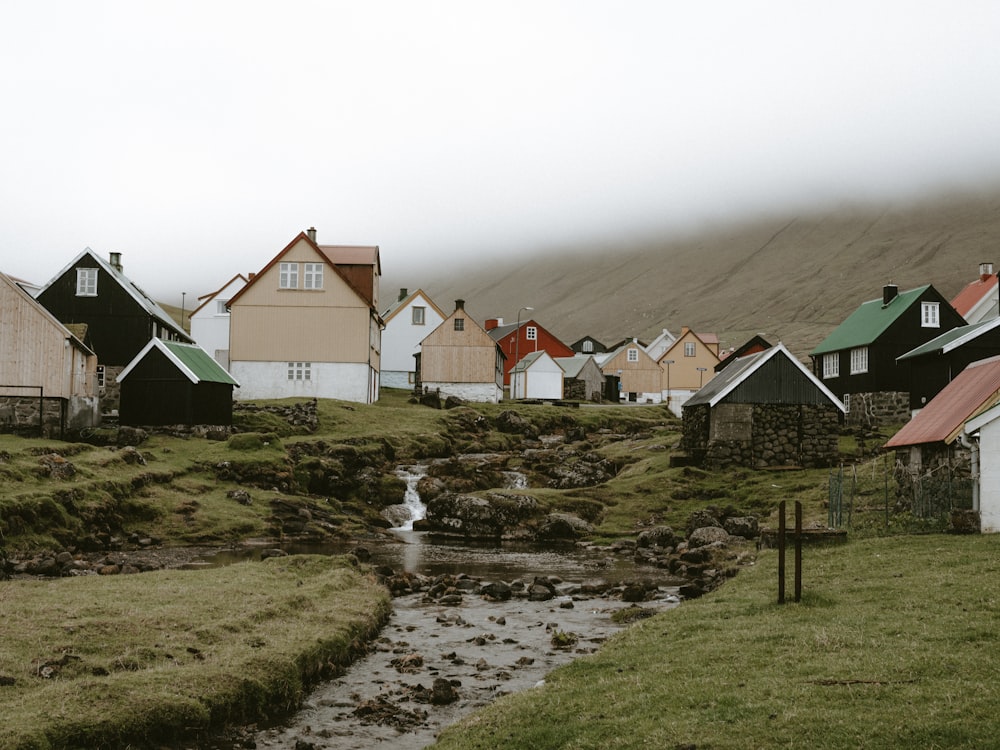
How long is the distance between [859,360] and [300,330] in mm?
39482

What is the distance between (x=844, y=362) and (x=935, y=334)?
6.45 meters

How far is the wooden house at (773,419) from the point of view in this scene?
50.9m

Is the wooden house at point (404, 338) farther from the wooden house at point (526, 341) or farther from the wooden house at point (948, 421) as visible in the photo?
the wooden house at point (948, 421)

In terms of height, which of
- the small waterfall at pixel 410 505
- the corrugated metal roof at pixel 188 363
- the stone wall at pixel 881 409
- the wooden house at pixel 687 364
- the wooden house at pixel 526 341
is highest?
the wooden house at pixel 526 341

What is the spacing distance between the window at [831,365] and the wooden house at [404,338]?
39.5 m

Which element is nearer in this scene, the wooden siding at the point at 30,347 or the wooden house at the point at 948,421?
the wooden house at the point at 948,421

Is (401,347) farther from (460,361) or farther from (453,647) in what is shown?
(453,647)

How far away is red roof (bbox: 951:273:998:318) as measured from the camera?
75812 millimetres

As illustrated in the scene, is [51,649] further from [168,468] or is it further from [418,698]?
[168,468]

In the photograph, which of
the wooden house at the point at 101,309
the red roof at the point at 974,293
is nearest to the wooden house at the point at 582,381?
the red roof at the point at 974,293

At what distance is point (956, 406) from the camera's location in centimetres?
3225

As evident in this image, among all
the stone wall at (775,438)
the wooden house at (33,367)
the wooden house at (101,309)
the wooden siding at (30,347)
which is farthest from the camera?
the wooden house at (101,309)

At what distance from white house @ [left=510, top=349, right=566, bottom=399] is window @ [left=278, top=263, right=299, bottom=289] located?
37211 millimetres

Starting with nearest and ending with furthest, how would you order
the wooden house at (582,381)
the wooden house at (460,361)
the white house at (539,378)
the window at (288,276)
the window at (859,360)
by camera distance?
the window at (859,360)
the window at (288,276)
the wooden house at (460,361)
the white house at (539,378)
the wooden house at (582,381)
